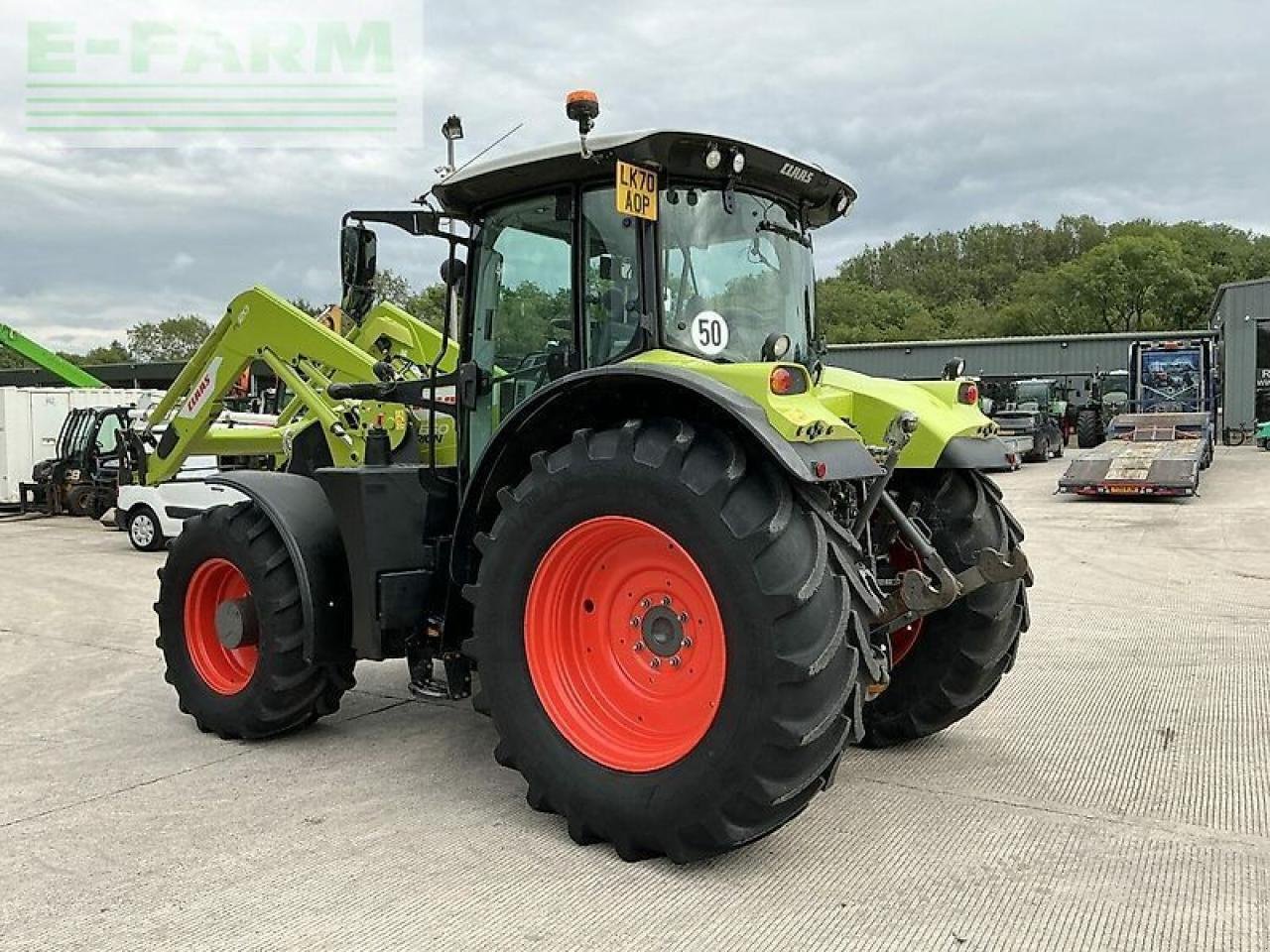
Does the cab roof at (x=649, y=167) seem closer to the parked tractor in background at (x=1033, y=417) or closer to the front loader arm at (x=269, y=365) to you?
the front loader arm at (x=269, y=365)

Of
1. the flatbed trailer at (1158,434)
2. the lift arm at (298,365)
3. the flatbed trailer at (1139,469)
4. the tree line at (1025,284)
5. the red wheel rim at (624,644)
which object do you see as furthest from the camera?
the tree line at (1025,284)

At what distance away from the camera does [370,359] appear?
20.3ft

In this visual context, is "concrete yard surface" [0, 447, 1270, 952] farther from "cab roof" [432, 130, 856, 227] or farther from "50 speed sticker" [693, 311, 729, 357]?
"cab roof" [432, 130, 856, 227]

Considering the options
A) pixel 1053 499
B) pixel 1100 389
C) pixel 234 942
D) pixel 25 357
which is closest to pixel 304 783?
pixel 234 942

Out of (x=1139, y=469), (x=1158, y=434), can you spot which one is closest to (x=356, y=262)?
(x=1139, y=469)

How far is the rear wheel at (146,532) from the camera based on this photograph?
14.2 metres

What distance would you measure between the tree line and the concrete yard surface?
42572mm

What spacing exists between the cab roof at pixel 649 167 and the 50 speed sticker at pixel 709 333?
55 centimetres

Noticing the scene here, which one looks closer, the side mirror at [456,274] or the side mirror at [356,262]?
the side mirror at [456,274]

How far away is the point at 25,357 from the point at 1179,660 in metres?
26.4

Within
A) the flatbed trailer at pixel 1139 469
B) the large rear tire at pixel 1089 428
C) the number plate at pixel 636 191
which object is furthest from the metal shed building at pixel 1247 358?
the number plate at pixel 636 191

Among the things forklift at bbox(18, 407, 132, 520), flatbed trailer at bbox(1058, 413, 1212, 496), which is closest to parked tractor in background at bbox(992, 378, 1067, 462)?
flatbed trailer at bbox(1058, 413, 1212, 496)

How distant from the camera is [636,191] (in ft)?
13.5

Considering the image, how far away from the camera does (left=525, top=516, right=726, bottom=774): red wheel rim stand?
152 inches
